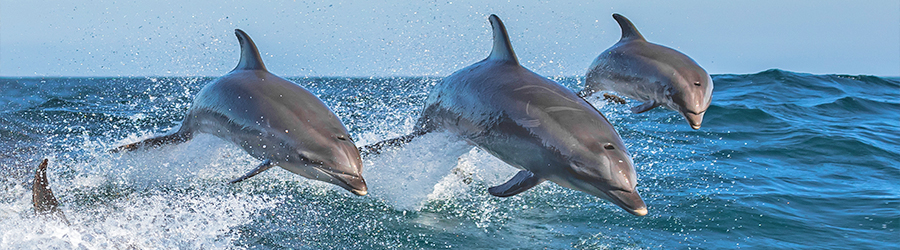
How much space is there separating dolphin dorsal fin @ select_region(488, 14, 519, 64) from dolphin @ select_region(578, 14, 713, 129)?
114 cm

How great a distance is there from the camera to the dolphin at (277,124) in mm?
3670

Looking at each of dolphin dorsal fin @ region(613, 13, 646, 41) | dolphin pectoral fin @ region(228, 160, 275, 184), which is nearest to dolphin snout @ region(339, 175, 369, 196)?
dolphin pectoral fin @ region(228, 160, 275, 184)

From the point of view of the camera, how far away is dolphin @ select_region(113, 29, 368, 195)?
3.67 meters

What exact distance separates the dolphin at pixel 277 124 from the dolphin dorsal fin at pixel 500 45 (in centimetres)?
150

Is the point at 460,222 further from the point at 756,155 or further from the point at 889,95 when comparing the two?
the point at 889,95

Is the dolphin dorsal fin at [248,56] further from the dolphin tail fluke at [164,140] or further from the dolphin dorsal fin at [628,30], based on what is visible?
the dolphin dorsal fin at [628,30]

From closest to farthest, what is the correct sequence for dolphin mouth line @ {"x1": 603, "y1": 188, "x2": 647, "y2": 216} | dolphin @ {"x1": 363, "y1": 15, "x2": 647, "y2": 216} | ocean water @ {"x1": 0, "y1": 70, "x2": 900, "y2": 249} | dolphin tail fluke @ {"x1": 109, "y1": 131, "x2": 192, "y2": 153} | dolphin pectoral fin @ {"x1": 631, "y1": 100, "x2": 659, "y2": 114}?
1. dolphin mouth line @ {"x1": 603, "y1": 188, "x2": 647, "y2": 216}
2. dolphin @ {"x1": 363, "y1": 15, "x2": 647, "y2": 216}
3. dolphin pectoral fin @ {"x1": 631, "y1": 100, "x2": 659, "y2": 114}
4. ocean water @ {"x1": 0, "y1": 70, "x2": 900, "y2": 249}
5. dolphin tail fluke @ {"x1": 109, "y1": 131, "x2": 192, "y2": 153}

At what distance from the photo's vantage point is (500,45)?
16.5 ft

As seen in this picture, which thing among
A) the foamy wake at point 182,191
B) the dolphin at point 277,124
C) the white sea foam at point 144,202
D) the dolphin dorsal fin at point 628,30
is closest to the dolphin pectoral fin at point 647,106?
the dolphin dorsal fin at point 628,30

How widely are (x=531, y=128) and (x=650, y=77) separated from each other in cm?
162

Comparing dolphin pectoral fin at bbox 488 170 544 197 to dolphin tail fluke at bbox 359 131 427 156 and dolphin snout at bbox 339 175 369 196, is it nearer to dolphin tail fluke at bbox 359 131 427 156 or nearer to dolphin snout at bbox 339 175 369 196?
dolphin snout at bbox 339 175 369 196

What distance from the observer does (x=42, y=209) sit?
4199 mm

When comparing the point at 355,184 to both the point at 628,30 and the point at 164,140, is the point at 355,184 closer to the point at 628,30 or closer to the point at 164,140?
the point at 164,140

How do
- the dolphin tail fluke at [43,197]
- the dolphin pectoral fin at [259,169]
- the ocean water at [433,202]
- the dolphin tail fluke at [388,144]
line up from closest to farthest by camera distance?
the dolphin pectoral fin at [259,169]
the dolphin tail fluke at [43,197]
the dolphin tail fluke at [388,144]
the ocean water at [433,202]
